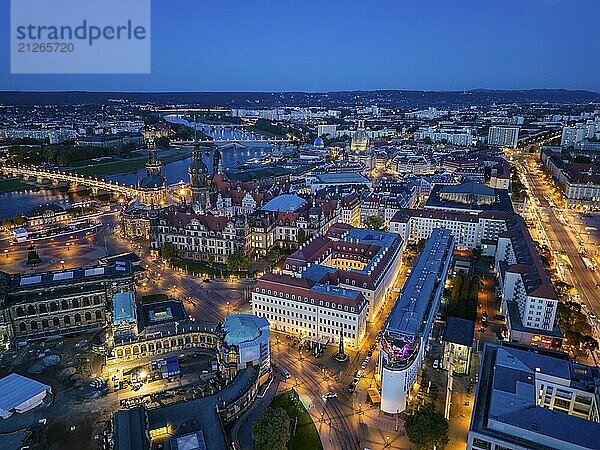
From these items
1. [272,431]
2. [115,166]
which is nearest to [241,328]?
[272,431]

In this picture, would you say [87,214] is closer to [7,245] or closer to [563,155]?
[7,245]

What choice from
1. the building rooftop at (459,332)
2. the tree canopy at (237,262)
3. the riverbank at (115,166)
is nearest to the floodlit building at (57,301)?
the tree canopy at (237,262)

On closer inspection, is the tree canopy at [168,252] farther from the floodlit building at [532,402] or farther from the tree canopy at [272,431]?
the floodlit building at [532,402]

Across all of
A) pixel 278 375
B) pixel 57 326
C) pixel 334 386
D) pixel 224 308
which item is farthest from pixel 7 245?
pixel 334 386

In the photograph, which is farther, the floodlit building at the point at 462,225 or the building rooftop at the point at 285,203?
the building rooftop at the point at 285,203

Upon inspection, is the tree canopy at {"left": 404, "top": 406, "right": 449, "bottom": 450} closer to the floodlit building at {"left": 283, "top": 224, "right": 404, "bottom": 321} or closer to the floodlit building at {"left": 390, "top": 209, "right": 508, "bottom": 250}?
the floodlit building at {"left": 283, "top": 224, "right": 404, "bottom": 321}

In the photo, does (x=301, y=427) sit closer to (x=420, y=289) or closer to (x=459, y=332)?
(x=459, y=332)
